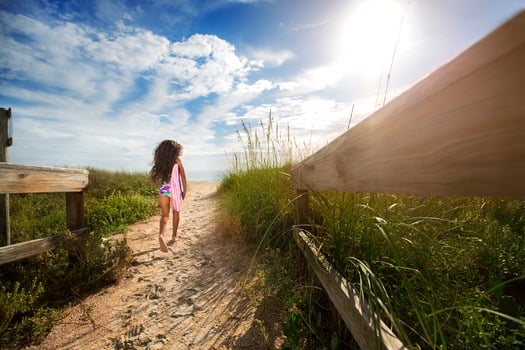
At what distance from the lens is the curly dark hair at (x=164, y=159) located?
211 inches

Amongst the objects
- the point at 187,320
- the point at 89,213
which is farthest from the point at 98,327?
the point at 89,213

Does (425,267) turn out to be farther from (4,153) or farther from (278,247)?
(4,153)

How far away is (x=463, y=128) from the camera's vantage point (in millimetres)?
656

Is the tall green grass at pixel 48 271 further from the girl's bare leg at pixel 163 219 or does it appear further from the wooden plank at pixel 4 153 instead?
the girl's bare leg at pixel 163 219

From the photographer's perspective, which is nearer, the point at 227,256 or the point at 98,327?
the point at 98,327

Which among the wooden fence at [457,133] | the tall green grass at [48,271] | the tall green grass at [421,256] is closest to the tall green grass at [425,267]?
the tall green grass at [421,256]

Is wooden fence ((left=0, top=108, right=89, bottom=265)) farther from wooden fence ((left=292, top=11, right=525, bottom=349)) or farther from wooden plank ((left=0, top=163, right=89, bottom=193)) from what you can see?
wooden fence ((left=292, top=11, right=525, bottom=349))

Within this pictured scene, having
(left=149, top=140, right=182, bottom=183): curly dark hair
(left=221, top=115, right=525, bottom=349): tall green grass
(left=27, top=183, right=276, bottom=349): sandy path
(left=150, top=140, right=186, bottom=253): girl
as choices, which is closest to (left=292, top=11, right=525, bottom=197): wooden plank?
(left=221, top=115, right=525, bottom=349): tall green grass

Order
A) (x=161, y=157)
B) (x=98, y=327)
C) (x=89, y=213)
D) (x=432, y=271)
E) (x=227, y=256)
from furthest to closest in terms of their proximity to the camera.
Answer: (x=89, y=213) → (x=161, y=157) → (x=227, y=256) → (x=98, y=327) → (x=432, y=271)

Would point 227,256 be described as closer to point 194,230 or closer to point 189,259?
point 189,259

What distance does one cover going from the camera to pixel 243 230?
171 inches

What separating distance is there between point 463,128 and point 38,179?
4.15 m

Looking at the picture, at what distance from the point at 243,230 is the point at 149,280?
163cm

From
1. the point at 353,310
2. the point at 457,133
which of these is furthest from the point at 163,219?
the point at 457,133
